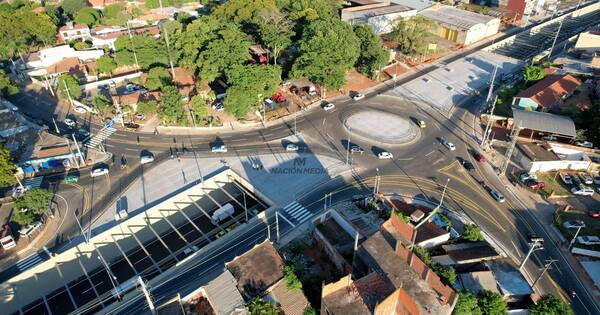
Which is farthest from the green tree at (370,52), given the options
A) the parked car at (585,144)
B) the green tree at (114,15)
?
the green tree at (114,15)

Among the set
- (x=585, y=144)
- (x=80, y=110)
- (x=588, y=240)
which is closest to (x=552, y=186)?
(x=588, y=240)

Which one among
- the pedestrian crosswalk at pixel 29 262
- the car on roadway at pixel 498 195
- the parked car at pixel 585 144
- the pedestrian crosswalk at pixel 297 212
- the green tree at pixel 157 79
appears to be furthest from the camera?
the green tree at pixel 157 79

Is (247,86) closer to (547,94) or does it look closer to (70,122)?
(70,122)

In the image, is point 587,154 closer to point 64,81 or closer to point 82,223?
point 82,223

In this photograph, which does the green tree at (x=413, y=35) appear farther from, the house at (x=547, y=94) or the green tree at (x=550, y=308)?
the green tree at (x=550, y=308)

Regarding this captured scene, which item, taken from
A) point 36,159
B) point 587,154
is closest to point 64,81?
point 36,159

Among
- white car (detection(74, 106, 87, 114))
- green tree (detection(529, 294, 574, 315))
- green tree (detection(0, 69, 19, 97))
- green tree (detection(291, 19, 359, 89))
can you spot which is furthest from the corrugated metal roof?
green tree (detection(0, 69, 19, 97))
